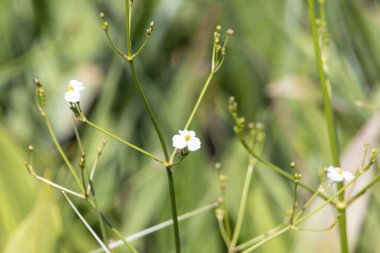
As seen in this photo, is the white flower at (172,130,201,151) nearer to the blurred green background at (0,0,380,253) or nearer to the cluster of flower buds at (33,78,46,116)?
the cluster of flower buds at (33,78,46,116)

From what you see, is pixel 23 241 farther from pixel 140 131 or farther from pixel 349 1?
pixel 349 1

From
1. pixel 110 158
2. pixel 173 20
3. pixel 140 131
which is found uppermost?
pixel 173 20

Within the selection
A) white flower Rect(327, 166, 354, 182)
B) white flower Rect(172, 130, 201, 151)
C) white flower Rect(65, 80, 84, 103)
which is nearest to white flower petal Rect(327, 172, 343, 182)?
white flower Rect(327, 166, 354, 182)

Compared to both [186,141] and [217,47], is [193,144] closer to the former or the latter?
[186,141]

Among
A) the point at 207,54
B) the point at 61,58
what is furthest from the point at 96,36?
the point at 207,54

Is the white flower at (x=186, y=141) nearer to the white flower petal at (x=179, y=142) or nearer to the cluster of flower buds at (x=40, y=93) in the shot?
the white flower petal at (x=179, y=142)
